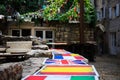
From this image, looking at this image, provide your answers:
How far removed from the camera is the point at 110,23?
23.8m

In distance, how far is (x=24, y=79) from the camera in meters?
3.63

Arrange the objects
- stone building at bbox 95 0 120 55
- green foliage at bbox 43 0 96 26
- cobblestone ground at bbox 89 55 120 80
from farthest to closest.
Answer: stone building at bbox 95 0 120 55
green foliage at bbox 43 0 96 26
cobblestone ground at bbox 89 55 120 80

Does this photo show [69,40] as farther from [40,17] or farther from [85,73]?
[85,73]

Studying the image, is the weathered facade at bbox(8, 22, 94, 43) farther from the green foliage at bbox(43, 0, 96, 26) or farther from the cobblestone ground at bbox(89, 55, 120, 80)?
the cobblestone ground at bbox(89, 55, 120, 80)

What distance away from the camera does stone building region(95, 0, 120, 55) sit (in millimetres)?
21672

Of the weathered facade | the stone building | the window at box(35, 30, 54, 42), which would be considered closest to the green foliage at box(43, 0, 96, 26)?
the weathered facade

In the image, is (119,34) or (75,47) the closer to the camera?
(75,47)

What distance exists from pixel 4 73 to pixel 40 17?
1599 cm

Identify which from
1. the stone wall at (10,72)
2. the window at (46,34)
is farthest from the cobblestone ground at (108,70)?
the stone wall at (10,72)

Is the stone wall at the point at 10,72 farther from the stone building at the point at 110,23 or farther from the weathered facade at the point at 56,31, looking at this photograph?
the stone building at the point at 110,23

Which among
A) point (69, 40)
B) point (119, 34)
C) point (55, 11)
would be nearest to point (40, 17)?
point (55, 11)

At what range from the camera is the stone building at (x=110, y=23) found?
2167 cm

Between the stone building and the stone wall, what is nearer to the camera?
the stone wall

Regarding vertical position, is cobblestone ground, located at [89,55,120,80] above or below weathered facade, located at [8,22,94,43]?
below
